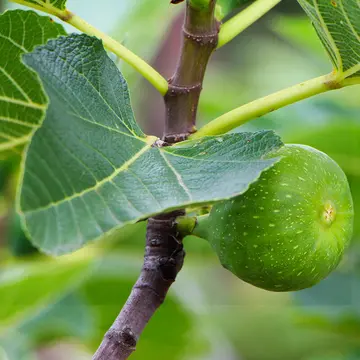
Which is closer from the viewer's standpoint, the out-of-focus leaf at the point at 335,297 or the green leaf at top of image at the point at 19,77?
the green leaf at top of image at the point at 19,77

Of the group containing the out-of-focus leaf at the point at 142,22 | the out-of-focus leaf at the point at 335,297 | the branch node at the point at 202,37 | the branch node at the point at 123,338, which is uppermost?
the out-of-focus leaf at the point at 142,22

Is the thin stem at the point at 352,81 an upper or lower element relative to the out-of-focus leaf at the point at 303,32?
lower

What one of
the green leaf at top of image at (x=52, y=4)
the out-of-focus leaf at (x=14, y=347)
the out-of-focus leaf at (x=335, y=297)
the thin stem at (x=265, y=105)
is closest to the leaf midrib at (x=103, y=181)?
the thin stem at (x=265, y=105)

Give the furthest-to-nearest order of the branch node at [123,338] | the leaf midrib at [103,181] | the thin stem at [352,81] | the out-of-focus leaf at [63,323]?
the out-of-focus leaf at [63,323] → the thin stem at [352,81] → the branch node at [123,338] → the leaf midrib at [103,181]

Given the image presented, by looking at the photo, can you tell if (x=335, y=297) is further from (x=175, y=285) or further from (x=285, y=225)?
(x=285, y=225)

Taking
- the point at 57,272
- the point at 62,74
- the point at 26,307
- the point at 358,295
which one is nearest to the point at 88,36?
the point at 62,74

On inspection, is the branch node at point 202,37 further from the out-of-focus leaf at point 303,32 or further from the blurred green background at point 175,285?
the out-of-focus leaf at point 303,32

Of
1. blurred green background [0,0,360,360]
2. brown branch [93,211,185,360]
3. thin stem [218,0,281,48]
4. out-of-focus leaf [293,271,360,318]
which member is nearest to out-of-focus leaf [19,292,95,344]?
blurred green background [0,0,360,360]

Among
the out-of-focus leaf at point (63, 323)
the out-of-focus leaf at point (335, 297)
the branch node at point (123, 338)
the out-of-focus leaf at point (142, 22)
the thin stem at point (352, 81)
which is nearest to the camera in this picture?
the branch node at point (123, 338)
